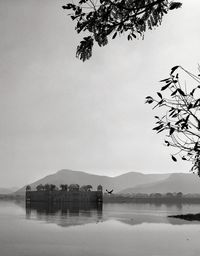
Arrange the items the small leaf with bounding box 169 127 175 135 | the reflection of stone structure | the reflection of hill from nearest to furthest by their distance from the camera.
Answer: the small leaf with bounding box 169 127 175 135 < the reflection of hill < the reflection of stone structure

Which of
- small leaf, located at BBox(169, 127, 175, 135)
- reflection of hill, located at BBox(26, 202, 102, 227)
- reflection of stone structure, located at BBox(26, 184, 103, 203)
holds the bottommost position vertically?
reflection of hill, located at BBox(26, 202, 102, 227)

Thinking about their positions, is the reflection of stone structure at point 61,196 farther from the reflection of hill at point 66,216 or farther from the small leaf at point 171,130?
the small leaf at point 171,130

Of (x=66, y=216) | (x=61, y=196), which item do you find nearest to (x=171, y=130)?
(x=66, y=216)

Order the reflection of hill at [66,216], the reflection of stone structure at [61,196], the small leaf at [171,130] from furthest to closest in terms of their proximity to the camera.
Answer: the reflection of stone structure at [61,196] < the reflection of hill at [66,216] < the small leaf at [171,130]

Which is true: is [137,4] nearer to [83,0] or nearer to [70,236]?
[83,0]

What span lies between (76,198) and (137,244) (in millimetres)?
89402

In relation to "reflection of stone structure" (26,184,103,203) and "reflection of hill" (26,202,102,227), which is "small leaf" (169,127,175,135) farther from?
"reflection of stone structure" (26,184,103,203)

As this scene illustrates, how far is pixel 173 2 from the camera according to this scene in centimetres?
643

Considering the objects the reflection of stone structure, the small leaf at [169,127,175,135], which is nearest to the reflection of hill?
the small leaf at [169,127,175,135]

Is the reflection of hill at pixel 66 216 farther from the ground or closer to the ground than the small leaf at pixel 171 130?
closer to the ground

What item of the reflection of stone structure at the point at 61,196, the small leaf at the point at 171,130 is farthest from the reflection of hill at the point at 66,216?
the reflection of stone structure at the point at 61,196

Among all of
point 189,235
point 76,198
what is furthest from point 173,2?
point 76,198

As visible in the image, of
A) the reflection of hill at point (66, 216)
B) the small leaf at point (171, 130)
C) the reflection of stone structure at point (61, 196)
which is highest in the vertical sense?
the small leaf at point (171, 130)

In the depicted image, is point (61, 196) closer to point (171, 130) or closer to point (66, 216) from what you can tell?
point (66, 216)
